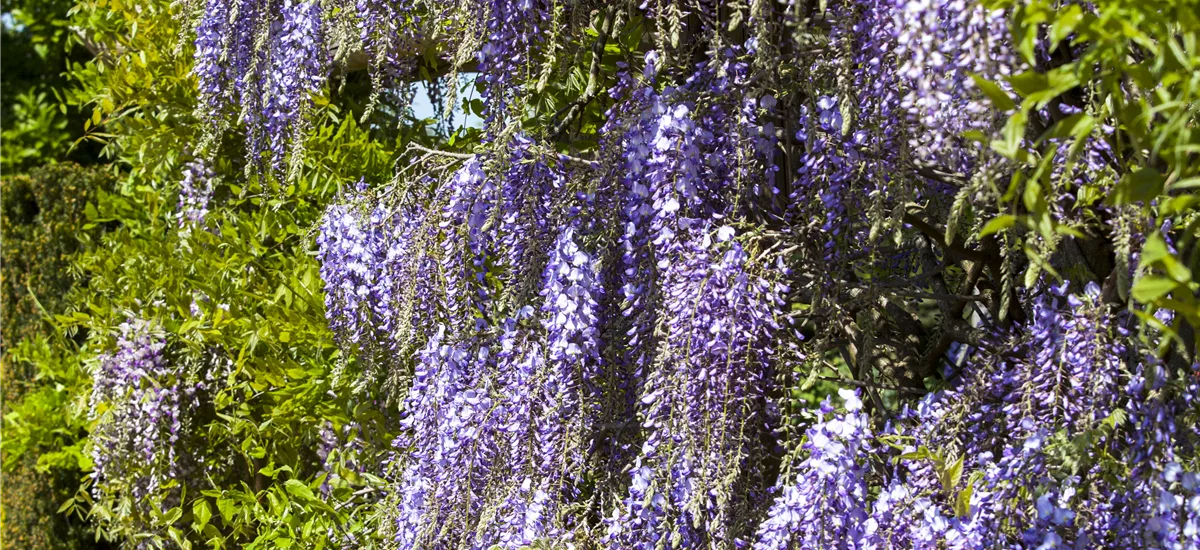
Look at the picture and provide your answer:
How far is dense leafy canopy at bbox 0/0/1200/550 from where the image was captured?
1659 millimetres

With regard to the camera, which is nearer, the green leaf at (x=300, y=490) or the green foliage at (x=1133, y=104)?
the green foliage at (x=1133, y=104)

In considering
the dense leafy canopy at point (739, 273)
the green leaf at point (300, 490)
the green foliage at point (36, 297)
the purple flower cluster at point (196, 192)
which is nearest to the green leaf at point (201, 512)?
the dense leafy canopy at point (739, 273)

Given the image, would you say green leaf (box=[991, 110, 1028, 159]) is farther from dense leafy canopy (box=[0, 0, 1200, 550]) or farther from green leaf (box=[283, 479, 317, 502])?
green leaf (box=[283, 479, 317, 502])

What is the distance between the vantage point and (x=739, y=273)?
1.92 metres

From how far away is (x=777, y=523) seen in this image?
1900 millimetres

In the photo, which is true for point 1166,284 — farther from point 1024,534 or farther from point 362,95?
point 362,95

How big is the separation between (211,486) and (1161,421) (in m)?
2.87

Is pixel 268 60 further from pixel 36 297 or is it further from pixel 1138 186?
pixel 36 297

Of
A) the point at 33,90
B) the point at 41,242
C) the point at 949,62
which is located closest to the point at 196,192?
the point at 41,242

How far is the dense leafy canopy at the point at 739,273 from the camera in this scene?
5.44 ft

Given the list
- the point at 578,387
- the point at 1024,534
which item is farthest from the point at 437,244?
the point at 1024,534

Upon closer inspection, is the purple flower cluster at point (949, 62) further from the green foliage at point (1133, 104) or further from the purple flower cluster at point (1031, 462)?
the purple flower cluster at point (1031, 462)

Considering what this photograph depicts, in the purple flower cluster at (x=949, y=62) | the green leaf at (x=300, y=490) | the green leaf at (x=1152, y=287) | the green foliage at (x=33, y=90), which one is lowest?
the green leaf at (x=300, y=490)

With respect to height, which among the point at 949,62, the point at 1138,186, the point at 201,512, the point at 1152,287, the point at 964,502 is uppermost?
the point at 949,62
